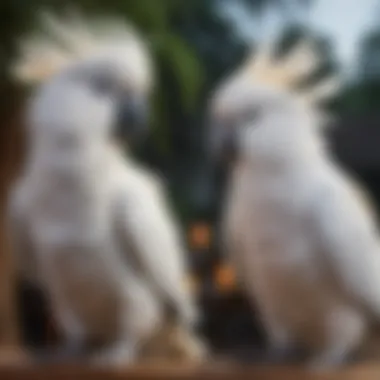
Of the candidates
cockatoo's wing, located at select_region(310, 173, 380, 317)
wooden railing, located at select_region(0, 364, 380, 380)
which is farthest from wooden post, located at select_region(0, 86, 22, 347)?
cockatoo's wing, located at select_region(310, 173, 380, 317)

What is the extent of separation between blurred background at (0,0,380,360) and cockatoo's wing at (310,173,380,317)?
4.6 inches

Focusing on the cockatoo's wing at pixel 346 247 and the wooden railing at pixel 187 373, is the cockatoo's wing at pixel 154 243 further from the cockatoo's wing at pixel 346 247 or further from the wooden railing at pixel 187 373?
the cockatoo's wing at pixel 346 247

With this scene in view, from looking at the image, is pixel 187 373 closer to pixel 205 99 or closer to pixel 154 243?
pixel 154 243

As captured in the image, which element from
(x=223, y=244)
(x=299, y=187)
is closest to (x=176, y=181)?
(x=223, y=244)

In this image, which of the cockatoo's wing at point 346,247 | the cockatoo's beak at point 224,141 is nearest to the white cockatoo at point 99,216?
the cockatoo's beak at point 224,141

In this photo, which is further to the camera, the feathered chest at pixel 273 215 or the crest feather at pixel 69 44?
the crest feather at pixel 69 44

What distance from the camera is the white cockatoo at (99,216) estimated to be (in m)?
1.33

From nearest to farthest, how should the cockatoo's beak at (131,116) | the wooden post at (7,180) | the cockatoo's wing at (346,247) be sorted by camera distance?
the cockatoo's wing at (346,247) < the cockatoo's beak at (131,116) < the wooden post at (7,180)

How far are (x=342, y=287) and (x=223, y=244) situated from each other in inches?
8.6

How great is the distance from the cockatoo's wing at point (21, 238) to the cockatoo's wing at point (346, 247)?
1.36 feet

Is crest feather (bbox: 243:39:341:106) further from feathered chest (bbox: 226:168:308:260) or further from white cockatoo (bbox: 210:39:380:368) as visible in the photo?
feathered chest (bbox: 226:168:308:260)

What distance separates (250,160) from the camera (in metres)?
1.32

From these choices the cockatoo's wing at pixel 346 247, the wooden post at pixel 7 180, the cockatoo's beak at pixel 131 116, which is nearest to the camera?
the cockatoo's wing at pixel 346 247

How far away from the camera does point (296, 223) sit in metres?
1.27
